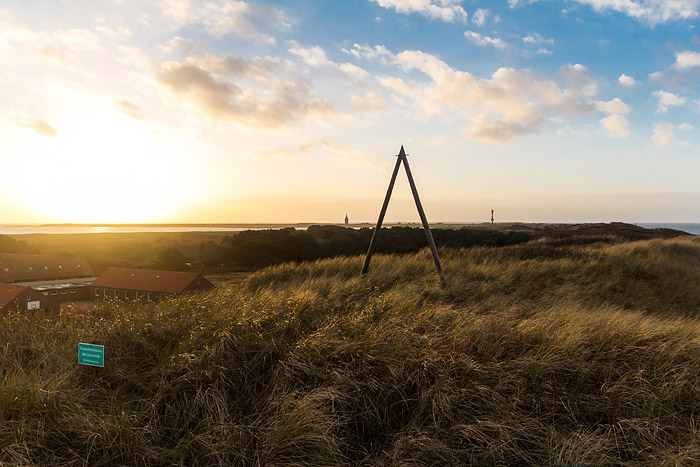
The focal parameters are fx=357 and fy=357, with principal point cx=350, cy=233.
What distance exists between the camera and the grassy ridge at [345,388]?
3.09 meters

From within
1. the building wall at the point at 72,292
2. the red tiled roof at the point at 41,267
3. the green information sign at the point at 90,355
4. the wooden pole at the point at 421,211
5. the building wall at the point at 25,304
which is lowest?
the building wall at the point at 72,292

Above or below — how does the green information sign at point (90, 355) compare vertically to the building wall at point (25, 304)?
above

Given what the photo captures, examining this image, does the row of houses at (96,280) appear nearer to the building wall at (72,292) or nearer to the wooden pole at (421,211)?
the building wall at (72,292)

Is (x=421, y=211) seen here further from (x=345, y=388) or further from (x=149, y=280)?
(x=149, y=280)

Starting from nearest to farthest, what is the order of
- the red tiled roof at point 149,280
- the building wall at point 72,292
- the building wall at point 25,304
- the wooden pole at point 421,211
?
1. the building wall at point 25,304
2. the wooden pole at point 421,211
3. the red tiled roof at point 149,280
4. the building wall at point 72,292

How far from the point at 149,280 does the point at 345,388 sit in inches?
1543

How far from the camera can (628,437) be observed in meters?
3.32

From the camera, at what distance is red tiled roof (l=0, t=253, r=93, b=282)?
48562 mm

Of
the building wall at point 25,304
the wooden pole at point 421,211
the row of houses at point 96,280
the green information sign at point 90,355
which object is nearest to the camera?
the green information sign at point 90,355

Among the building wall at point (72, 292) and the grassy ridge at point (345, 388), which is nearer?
the grassy ridge at point (345, 388)

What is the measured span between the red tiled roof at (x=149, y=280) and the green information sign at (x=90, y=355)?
1183 inches

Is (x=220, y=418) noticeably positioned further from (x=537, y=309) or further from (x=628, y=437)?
(x=537, y=309)

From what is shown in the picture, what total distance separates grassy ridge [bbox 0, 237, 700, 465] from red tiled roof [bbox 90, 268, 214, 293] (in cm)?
2963

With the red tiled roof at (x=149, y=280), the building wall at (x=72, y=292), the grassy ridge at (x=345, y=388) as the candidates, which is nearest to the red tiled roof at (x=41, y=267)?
the building wall at (x=72, y=292)
